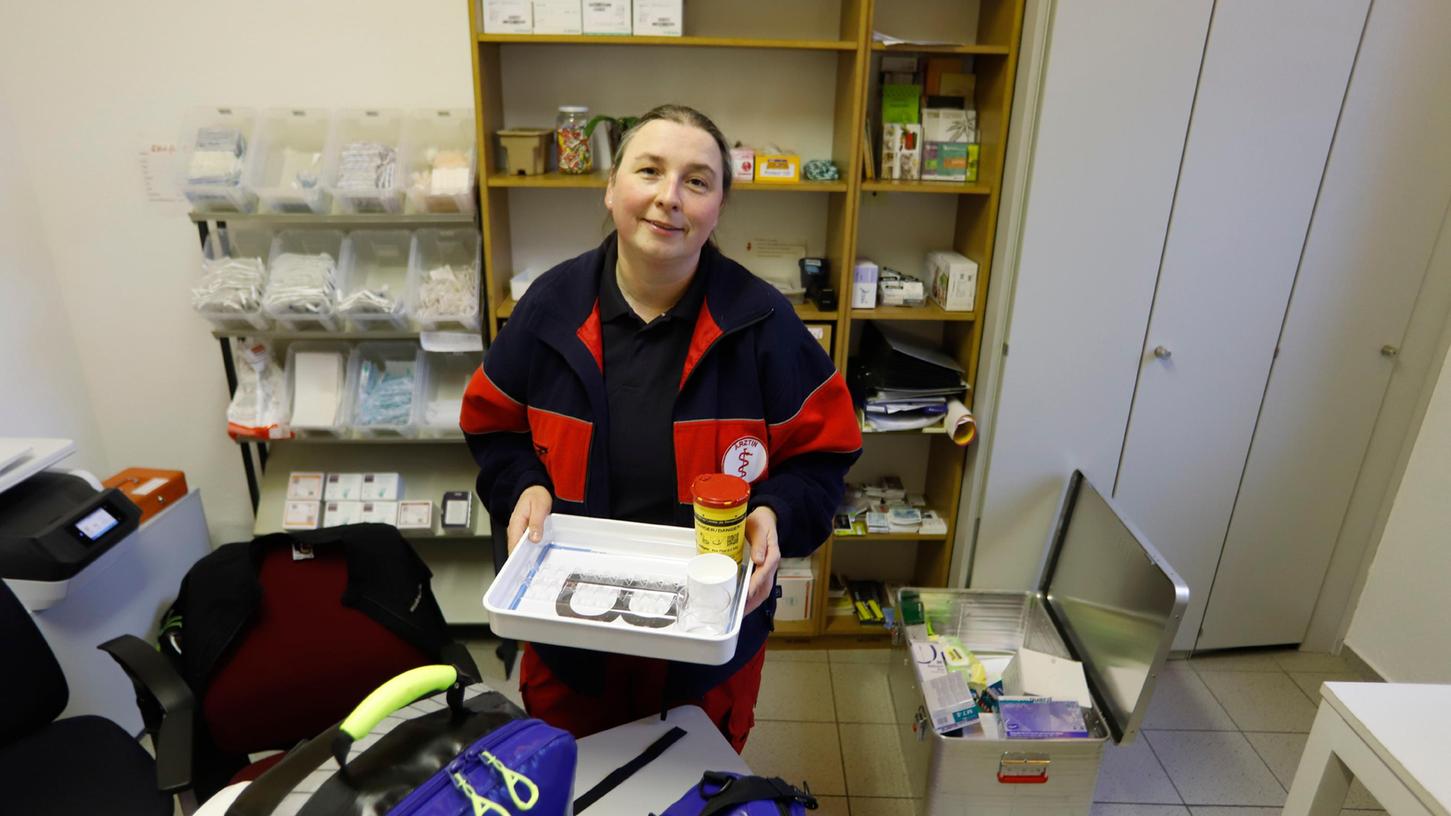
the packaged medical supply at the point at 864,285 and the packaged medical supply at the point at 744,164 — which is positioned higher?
the packaged medical supply at the point at 744,164

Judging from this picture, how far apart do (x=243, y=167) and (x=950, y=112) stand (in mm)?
2004

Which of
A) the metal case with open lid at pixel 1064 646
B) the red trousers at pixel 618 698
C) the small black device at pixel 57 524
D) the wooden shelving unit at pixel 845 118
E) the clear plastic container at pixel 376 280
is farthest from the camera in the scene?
the clear plastic container at pixel 376 280

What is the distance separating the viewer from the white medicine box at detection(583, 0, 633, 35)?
207cm

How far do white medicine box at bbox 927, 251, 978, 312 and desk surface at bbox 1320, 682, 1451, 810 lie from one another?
135 centimetres

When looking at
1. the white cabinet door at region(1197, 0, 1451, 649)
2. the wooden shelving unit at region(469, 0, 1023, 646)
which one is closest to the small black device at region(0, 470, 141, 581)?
the wooden shelving unit at region(469, 0, 1023, 646)

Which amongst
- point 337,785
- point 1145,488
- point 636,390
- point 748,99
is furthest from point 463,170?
point 1145,488

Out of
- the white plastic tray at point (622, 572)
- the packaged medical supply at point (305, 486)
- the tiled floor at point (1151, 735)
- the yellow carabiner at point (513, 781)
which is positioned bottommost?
the tiled floor at point (1151, 735)

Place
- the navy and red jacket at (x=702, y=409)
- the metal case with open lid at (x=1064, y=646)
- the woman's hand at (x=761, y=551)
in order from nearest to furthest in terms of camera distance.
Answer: the woman's hand at (x=761, y=551), the navy and red jacket at (x=702, y=409), the metal case with open lid at (x=1064, y=646)

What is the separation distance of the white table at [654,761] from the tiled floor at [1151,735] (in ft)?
3.15

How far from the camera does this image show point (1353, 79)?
2047 mm

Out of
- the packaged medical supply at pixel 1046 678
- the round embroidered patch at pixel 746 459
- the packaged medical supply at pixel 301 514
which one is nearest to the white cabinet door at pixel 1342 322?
the packaged medical supply at pixel 1046 678

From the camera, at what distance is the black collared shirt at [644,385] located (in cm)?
133

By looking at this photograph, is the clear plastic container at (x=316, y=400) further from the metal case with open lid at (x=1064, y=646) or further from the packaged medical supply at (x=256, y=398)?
the metal case with open lid at (x=1064, y=646)

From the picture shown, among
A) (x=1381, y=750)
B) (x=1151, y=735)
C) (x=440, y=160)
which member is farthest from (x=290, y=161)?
(x=1151, y=735)
